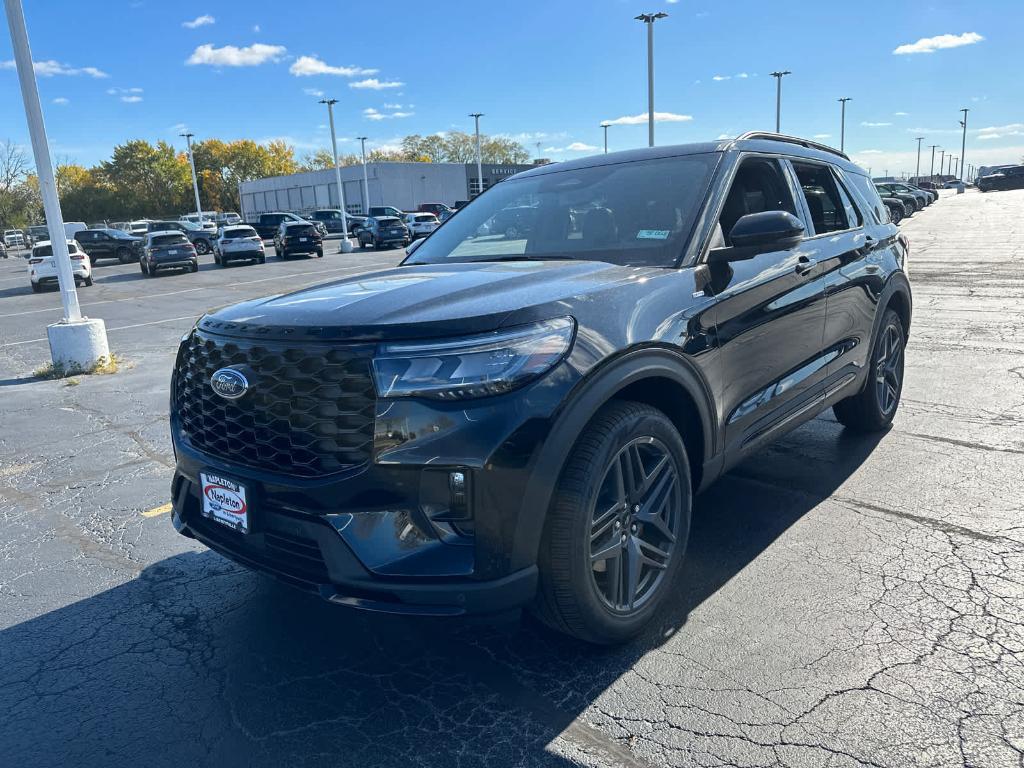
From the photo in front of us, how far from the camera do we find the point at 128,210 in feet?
297

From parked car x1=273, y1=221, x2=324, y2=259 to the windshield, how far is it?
27.8 metres

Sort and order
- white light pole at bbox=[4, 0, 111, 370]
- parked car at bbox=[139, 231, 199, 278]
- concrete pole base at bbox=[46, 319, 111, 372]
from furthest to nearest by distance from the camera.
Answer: parked car at bbox=[139, 231, 199, 278]
concrete pole base at bbox=[46, 319, 111, 372]
white light pole at bbox=[4, 0, 111, 370]

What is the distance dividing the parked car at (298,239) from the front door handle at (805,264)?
28742mm

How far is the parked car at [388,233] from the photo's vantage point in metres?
34.6

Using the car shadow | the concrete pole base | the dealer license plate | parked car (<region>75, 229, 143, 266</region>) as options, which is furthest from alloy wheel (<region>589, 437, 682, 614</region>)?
parked car (<region>75, 229, 143, 266</region>)

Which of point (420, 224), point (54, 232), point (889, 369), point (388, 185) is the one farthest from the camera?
point (388, 185)

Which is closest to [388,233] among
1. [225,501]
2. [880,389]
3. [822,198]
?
[880,389]

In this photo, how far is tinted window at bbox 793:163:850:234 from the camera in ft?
13.8

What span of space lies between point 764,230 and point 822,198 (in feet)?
5.46

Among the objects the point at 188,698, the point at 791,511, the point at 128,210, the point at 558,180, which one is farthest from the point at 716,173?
the point at 128,210

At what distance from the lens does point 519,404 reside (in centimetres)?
227

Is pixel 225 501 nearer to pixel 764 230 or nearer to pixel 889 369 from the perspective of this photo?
pixel 764 230

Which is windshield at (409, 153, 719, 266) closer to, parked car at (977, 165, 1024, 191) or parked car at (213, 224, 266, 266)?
parked car at (213, 224, 266, 266)

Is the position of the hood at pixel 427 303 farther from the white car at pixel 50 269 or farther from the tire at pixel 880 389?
the white car at pixel 50 269
